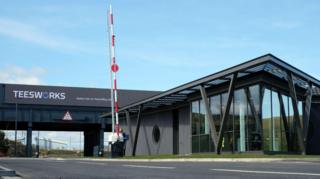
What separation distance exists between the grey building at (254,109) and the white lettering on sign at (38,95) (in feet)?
92.5

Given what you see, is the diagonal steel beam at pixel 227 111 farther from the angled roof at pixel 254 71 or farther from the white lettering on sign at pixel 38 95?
the white lettering on sign at pixel 38 95

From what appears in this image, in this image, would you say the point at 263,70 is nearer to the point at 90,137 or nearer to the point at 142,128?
the point at 142,128

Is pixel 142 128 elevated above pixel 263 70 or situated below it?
below

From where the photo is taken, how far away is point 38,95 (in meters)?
63.8

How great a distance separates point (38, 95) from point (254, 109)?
128 feet

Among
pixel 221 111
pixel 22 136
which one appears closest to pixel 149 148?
pixel 221 111

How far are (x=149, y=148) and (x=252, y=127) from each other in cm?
1828

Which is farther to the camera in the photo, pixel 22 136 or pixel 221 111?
pixel 22 136

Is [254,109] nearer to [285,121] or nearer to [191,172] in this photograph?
[285,121]

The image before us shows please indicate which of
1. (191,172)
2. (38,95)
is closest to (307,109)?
(191,172)

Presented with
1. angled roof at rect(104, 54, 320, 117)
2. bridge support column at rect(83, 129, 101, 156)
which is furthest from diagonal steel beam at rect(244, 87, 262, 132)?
bridge support column at rect(83, 129, 101, 156)

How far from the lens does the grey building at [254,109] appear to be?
2984cm

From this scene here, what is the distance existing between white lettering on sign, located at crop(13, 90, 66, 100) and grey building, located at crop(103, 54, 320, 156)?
92.5 ft

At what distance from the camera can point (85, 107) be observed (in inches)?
2598
